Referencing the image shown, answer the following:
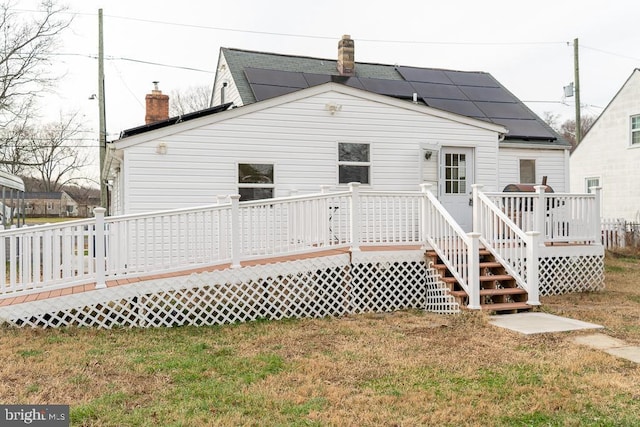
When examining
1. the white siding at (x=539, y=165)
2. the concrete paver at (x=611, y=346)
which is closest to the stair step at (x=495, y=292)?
the concrete paver at (x=611, y=346)

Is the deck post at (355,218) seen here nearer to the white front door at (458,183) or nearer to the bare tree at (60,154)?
the white front door at (458,183)

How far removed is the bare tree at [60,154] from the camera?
99.5ft

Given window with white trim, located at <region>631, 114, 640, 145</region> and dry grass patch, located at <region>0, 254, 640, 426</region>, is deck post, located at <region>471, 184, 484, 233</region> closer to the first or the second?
dry grass patch, located at <region>0, 254, 640, 426</region>

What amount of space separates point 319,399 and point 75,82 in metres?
22.2

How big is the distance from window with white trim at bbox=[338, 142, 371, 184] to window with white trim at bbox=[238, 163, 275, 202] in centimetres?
148

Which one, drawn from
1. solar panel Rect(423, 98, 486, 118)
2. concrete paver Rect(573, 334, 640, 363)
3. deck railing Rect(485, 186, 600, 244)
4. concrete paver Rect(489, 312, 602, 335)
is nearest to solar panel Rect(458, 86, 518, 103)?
solar panel Rect(423, 98, 486, 118)

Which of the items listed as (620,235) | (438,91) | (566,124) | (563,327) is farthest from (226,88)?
(566,124)

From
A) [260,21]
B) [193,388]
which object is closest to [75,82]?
[260,21]

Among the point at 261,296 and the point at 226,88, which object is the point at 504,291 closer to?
the point at 261,296

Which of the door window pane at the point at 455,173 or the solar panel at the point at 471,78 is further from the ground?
the solar panel at the point at 471,78

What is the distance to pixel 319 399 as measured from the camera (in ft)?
12.9

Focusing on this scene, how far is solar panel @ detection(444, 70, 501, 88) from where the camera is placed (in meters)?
15.3

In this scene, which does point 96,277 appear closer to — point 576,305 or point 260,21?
point 576,305

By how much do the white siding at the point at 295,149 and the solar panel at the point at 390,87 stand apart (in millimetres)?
2707
